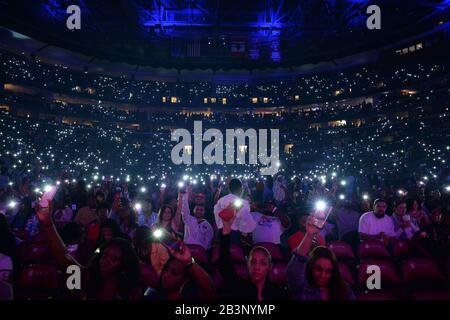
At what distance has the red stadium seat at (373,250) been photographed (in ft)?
19.3

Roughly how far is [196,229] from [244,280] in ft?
9.25

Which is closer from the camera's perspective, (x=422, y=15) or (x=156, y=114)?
(x=422, y=15)

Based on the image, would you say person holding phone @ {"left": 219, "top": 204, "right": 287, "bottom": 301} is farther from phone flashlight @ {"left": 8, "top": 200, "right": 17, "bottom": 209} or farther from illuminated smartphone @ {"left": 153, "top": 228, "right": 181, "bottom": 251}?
phone flashlight @ {"left": 8, "top": 200, "right": 17, "bottom": 209}

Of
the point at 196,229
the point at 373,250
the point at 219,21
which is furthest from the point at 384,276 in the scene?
the point at 219,21

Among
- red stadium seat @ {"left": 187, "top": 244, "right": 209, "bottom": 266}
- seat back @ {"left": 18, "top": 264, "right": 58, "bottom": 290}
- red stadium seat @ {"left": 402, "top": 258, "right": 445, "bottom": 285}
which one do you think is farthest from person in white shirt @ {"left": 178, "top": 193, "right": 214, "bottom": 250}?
red stadium seat @ {"left": 402, "top": 258, "right": 445, "bottom": 285}

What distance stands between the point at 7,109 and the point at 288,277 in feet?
113

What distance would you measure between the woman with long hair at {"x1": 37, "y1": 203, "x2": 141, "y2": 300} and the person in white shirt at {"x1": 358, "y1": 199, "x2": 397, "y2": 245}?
5.15m

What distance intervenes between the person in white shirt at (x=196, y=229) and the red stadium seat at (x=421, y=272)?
3474 mm

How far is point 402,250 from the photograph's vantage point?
20.4 ft

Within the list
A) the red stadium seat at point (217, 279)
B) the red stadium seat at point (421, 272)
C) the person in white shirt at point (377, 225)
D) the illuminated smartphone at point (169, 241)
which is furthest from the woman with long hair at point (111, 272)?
the person in white shirt at point (377, 225)

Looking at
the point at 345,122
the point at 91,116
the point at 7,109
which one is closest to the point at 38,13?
the point at 7,109
